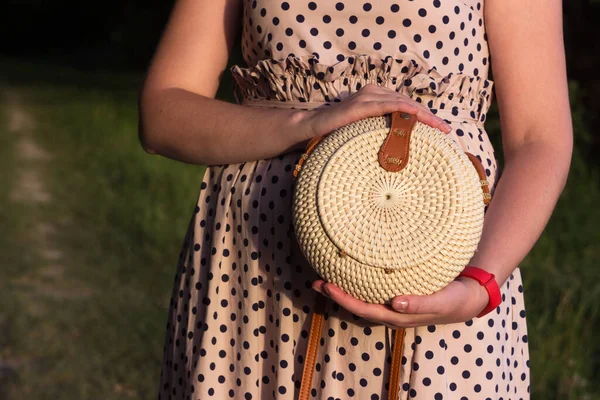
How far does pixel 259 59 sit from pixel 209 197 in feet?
Answer: 1.05

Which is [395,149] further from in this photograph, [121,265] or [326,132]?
[121,265]

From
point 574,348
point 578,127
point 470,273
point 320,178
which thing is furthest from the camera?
point 578,127

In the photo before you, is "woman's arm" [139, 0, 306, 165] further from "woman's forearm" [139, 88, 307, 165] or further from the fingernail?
the fingernail

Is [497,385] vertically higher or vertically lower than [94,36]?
lower

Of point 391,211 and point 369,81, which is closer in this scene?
point 391,211

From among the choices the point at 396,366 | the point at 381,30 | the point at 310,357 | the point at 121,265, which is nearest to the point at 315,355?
the point at 310,357

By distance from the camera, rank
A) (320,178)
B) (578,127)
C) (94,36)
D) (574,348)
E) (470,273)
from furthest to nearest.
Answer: (94,36), (578,127), (574,348), (470,273), (320,178)

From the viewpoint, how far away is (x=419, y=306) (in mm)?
1693

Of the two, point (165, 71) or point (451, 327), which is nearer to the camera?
point (451, 327)

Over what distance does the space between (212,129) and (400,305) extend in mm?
610

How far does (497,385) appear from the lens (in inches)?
77.5

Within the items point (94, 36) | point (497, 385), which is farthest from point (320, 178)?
point (94, 36)

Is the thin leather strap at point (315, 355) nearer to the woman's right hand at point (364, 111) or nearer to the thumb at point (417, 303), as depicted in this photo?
the thumb at point (417, 303)

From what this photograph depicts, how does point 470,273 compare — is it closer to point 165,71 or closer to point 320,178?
point 320,178
